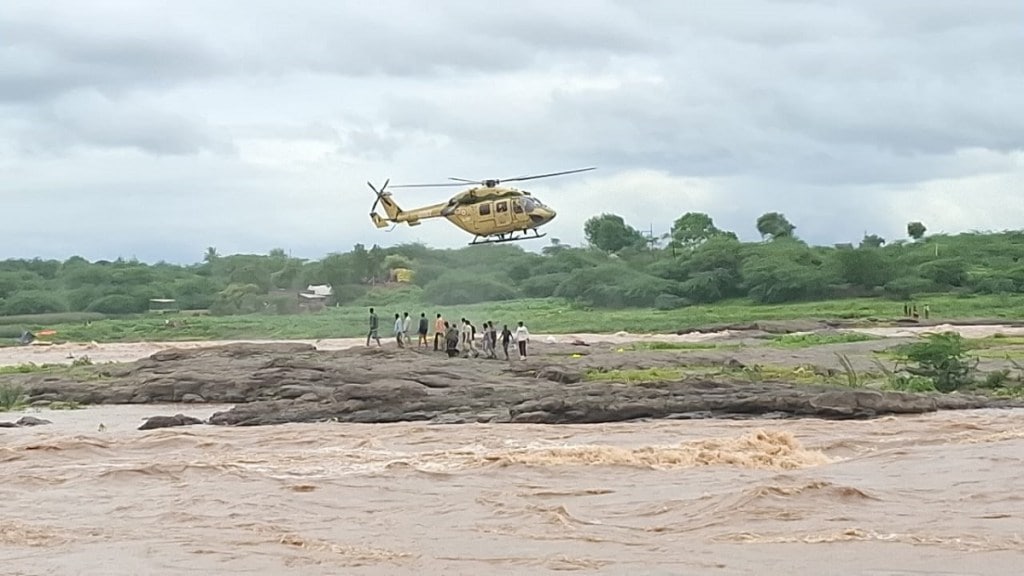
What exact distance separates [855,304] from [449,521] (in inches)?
2412

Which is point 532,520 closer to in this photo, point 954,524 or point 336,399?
point 954,524

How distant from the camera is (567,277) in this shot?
91.1 m

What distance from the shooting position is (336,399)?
3319 centimetres

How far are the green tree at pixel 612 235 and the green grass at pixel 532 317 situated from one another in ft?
89.5

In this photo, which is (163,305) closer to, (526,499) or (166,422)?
(166,422)

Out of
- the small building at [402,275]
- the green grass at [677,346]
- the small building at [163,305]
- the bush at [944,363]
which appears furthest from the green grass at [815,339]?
the small building at [163,305]

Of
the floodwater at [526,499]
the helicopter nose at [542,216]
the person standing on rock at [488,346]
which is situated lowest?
the floodwater at [526,499]

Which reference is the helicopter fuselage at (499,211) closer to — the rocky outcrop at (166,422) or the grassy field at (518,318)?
the grassy field at (518,318)

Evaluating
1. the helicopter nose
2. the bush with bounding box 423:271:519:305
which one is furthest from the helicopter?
the bush with bounding box 423:271:519:305

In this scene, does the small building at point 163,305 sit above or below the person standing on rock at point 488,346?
above

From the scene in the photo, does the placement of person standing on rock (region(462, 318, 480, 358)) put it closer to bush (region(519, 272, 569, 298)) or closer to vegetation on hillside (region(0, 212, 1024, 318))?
vegetation on hillside (region(0, 212, 1024, 318))

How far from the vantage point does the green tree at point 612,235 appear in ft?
379

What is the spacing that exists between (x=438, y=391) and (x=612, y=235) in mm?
83645

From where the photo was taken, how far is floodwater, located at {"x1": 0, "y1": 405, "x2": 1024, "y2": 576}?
16000 millimetres
